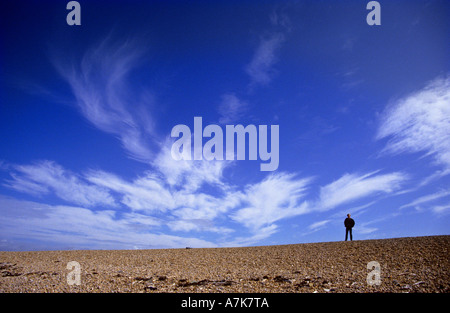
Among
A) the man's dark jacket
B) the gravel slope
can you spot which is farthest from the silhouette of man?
the gravel slope

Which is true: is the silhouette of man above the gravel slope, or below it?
above

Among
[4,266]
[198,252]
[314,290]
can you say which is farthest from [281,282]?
[4,266]

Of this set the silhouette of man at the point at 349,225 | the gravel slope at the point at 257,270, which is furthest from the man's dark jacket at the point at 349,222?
the gravel slope at the point at 257,270

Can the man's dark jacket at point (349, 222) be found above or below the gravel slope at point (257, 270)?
above

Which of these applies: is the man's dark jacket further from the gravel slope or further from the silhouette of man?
the gravel slope

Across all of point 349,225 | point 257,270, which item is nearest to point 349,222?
point 349,225

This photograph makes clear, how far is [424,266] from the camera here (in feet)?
37.1

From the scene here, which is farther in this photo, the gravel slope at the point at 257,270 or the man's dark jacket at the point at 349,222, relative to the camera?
the man's dark jacket at the point at 349,222

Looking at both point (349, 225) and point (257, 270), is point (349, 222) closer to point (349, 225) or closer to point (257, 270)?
point (349, 225)

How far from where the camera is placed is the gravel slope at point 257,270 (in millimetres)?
10391

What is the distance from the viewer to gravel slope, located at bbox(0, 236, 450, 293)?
34.1 ft

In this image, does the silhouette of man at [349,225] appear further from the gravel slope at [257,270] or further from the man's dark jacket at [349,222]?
the gravel slope at [257,270]
